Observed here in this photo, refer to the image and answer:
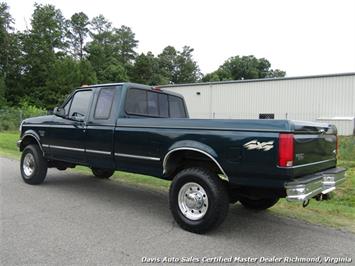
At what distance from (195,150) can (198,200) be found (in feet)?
2.26

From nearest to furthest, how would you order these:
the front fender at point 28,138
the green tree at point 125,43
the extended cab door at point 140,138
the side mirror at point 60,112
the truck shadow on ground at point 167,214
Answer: the truck shadow on ground at point 167,214
the extended cab door at point 140,138
the side mirror at point 60,112
the front fender at point 28,138
the green tree at point 125,43

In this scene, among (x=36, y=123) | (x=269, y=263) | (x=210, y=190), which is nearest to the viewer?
(x=269, y=263)

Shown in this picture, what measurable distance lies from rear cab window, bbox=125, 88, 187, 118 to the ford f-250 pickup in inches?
0.7

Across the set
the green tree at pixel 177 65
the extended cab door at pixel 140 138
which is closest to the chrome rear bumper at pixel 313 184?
the extended cab door at pixel 140 138

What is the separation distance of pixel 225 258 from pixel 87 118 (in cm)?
374

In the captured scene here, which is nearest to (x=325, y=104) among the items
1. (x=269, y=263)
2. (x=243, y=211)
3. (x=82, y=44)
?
(x=243, y=211)

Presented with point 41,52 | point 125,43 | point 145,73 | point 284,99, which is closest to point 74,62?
point 41,52

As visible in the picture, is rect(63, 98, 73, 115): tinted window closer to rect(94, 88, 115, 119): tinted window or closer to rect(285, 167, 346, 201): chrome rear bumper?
rect(94, 88, 115, 119): tinted window

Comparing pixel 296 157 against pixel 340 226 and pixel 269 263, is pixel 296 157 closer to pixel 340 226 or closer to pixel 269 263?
pixel 269 263

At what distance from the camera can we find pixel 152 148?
571 centimetres

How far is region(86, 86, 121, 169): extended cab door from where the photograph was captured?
6352 mm

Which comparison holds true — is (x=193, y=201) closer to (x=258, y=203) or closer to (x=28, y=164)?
(x=258, y=203)

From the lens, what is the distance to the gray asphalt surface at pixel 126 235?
4332mm

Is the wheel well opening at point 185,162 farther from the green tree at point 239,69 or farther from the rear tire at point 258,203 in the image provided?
the green tree at point 239,69
